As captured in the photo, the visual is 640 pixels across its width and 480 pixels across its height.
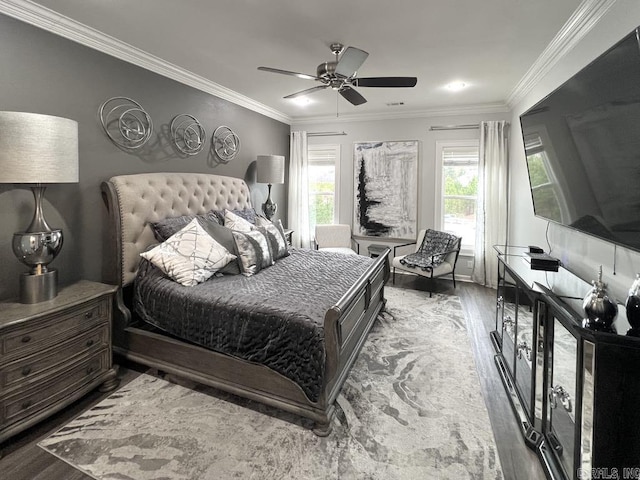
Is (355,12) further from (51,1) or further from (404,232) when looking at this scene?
(404,232)

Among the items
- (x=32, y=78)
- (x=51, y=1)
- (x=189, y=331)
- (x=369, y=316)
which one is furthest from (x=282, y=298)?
(x=51, y=1)

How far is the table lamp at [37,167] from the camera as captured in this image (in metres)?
1.92

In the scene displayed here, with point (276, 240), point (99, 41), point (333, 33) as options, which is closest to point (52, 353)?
point (276, 240)

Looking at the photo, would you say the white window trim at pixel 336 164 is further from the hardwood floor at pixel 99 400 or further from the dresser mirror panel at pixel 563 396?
the dresser mirror panel at pixel 563 396

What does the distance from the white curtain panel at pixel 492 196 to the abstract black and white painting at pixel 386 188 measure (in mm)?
995

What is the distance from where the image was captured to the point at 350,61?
8.05ft

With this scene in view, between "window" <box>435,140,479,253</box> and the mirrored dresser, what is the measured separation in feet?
9.63

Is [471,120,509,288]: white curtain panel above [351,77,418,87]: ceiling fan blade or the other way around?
the other way around

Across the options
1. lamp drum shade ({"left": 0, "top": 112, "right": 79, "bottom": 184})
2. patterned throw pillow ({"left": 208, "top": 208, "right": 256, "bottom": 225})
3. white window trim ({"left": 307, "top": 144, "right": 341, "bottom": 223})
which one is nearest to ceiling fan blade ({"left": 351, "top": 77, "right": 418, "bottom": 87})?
patterned throw pillow ({"left": 208, "top": 208, "right": 256, "bottom": 225})

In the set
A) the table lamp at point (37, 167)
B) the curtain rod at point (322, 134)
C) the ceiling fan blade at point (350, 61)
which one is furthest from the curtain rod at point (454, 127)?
the table lamp at point (37, 167)

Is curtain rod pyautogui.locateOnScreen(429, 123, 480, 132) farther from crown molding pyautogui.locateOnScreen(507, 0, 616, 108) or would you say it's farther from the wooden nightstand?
the wooden nightstand

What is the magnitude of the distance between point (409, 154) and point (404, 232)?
4.28ft

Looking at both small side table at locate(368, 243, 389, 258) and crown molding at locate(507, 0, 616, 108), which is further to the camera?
small side table at locate(368, 243, 389, 258)

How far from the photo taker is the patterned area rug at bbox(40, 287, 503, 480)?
176 centimetres
